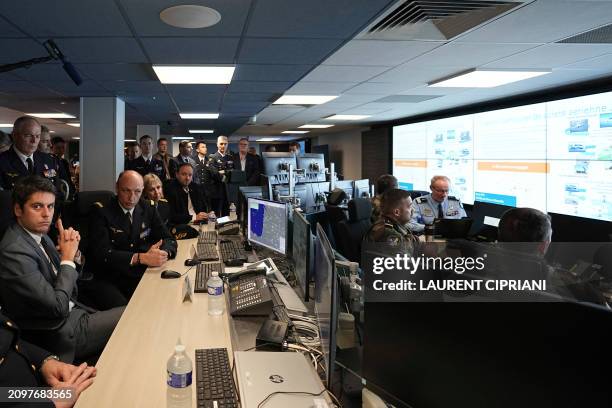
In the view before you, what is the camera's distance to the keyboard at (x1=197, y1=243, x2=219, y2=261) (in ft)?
8.89

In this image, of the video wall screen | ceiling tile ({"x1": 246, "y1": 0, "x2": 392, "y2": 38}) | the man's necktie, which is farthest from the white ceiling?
the man's necktie

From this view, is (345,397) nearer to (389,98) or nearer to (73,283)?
(73,283)

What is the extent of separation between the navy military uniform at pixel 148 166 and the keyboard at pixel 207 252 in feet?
11.0

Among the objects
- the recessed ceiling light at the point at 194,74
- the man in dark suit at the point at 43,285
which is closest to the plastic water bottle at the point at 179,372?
the man in dark suit at the point at 43,285

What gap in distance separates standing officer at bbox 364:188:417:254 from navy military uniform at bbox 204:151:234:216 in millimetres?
2612

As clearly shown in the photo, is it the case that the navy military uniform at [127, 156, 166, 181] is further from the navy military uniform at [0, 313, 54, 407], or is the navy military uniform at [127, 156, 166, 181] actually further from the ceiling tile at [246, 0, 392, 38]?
the navy military uniform at [0, 313, 54, 407]

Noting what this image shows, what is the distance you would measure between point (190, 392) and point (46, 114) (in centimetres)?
763

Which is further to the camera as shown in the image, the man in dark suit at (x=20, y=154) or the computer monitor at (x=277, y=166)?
the computer monitor at (x=277, y=166)

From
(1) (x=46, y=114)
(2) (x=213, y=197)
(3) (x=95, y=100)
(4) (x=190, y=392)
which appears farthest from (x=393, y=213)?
(1) (x=46, y=114)

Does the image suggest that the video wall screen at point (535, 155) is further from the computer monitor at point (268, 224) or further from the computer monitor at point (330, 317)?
the computer monitor at point (330, 317)

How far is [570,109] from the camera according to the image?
473cm

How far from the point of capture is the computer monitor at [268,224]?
2.46m

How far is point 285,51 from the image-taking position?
319cm

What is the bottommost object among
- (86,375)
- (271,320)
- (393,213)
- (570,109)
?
(86,375)
